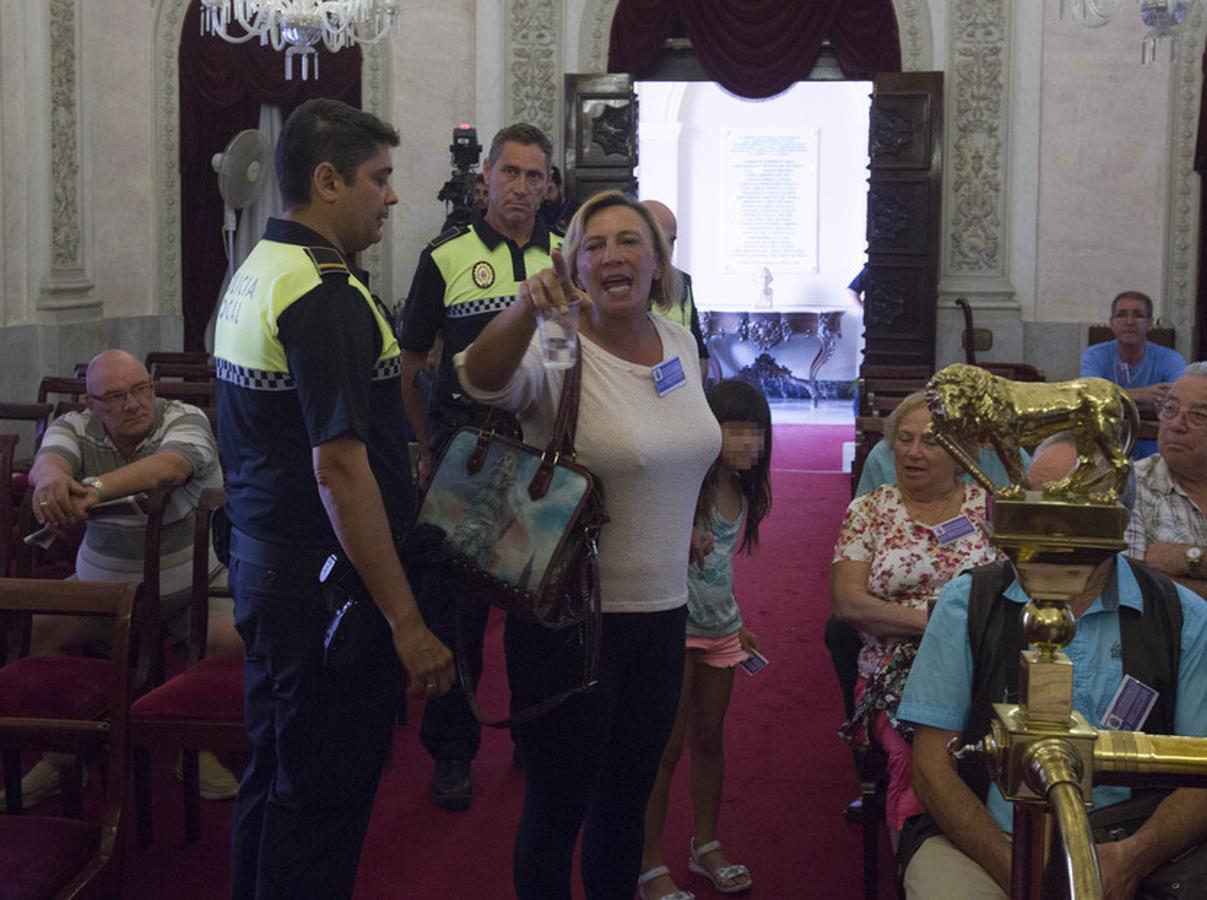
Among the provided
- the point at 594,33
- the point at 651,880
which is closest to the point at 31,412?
the point at 651,880

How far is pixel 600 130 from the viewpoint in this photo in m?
9.57

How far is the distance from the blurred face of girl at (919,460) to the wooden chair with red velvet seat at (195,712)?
5.02 ft

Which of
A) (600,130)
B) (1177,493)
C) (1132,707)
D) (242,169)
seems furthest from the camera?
(600,130)

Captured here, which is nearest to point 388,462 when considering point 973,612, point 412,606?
point 412,606

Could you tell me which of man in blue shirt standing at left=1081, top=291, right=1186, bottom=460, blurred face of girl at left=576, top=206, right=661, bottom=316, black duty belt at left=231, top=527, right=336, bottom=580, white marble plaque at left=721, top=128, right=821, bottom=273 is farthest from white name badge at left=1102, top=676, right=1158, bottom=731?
white marble plaque at left=721, top=128, right=821, bottom=273

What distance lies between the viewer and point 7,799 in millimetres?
3225

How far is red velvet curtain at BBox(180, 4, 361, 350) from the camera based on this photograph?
10016 millimetres

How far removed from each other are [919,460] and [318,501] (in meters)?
1.51

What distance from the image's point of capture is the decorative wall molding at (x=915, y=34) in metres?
9.58

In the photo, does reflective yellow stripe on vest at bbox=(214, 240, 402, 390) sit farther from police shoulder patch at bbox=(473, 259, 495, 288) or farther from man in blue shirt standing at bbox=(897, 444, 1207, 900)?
police shoulder patch at bbox=(473, 259, 495, 288)

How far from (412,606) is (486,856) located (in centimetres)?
141

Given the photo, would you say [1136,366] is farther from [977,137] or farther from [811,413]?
[811,413]

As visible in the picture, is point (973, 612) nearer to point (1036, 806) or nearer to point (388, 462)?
point (388, 462)

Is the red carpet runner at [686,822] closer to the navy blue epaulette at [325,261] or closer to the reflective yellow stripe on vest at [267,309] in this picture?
the reflective yellow stripe on vest at [267,309]
